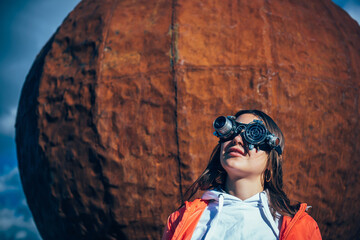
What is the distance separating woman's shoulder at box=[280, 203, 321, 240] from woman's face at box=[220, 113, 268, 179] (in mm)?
266

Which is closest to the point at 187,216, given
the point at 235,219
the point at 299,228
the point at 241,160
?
the point at 235,219

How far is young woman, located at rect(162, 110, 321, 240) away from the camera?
1.38 m

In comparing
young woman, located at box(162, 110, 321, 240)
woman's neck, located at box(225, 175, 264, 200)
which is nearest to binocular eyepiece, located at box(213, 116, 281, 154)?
young woman, located at box(162, 110, 321, 240)

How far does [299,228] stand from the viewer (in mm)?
1323

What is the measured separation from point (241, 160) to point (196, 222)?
37cm

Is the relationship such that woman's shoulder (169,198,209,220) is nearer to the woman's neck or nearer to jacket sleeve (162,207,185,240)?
jacket sleeve (162,207,185,240)

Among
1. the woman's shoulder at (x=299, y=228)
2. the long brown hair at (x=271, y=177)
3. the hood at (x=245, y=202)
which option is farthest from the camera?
the long brown hair at (x=271, y=177)

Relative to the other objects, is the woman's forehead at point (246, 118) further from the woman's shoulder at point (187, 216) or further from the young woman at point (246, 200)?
the woman's shoulder at point (187, 216)

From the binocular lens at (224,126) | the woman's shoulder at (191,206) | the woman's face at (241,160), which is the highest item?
the binocular lens at (224,126)

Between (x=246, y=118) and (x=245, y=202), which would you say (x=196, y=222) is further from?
(x=246, y=118)

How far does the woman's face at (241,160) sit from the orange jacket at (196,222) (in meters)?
0.24

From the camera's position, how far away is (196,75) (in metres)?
2.27

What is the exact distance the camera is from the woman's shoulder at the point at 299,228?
130cm

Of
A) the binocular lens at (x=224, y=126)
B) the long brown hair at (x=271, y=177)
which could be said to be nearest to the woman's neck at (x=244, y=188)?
the long brown hair at (x=271, y=177)
